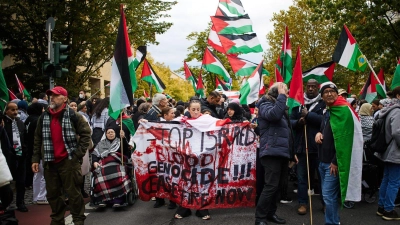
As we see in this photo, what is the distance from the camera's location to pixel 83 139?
5.41 meters

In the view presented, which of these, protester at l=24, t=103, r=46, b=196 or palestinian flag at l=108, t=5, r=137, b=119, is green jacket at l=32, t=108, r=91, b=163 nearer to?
palestinian flag at l=108, t=5, r=137, b=119

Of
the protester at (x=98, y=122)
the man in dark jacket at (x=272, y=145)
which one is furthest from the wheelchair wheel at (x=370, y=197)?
the protester at (x=98, y=122)

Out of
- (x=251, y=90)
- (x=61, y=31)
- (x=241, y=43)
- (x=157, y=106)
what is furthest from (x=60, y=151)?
(x=61, y=31)

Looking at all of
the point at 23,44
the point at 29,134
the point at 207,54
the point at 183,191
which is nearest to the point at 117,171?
the point at 183,191

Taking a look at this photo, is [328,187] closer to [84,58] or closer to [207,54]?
[207,54]

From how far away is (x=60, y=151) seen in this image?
5285 millimetres

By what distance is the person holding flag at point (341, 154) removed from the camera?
5.01 m

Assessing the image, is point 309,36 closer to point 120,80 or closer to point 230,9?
point 230,9

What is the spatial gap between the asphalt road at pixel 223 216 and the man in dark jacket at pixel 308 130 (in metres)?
0.32

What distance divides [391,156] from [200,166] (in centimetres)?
288

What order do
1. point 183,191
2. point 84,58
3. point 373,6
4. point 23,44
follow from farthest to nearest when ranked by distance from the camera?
1. point 84,58
2. point 23,44
3. point 373,6
4. point 183,191

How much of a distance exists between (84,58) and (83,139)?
1702cm

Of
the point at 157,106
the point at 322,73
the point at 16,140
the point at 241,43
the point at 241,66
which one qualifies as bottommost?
the point at 16,140

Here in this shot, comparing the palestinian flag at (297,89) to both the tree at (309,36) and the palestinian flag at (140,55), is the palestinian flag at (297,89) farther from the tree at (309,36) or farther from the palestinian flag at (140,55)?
the tree at (309,36)
